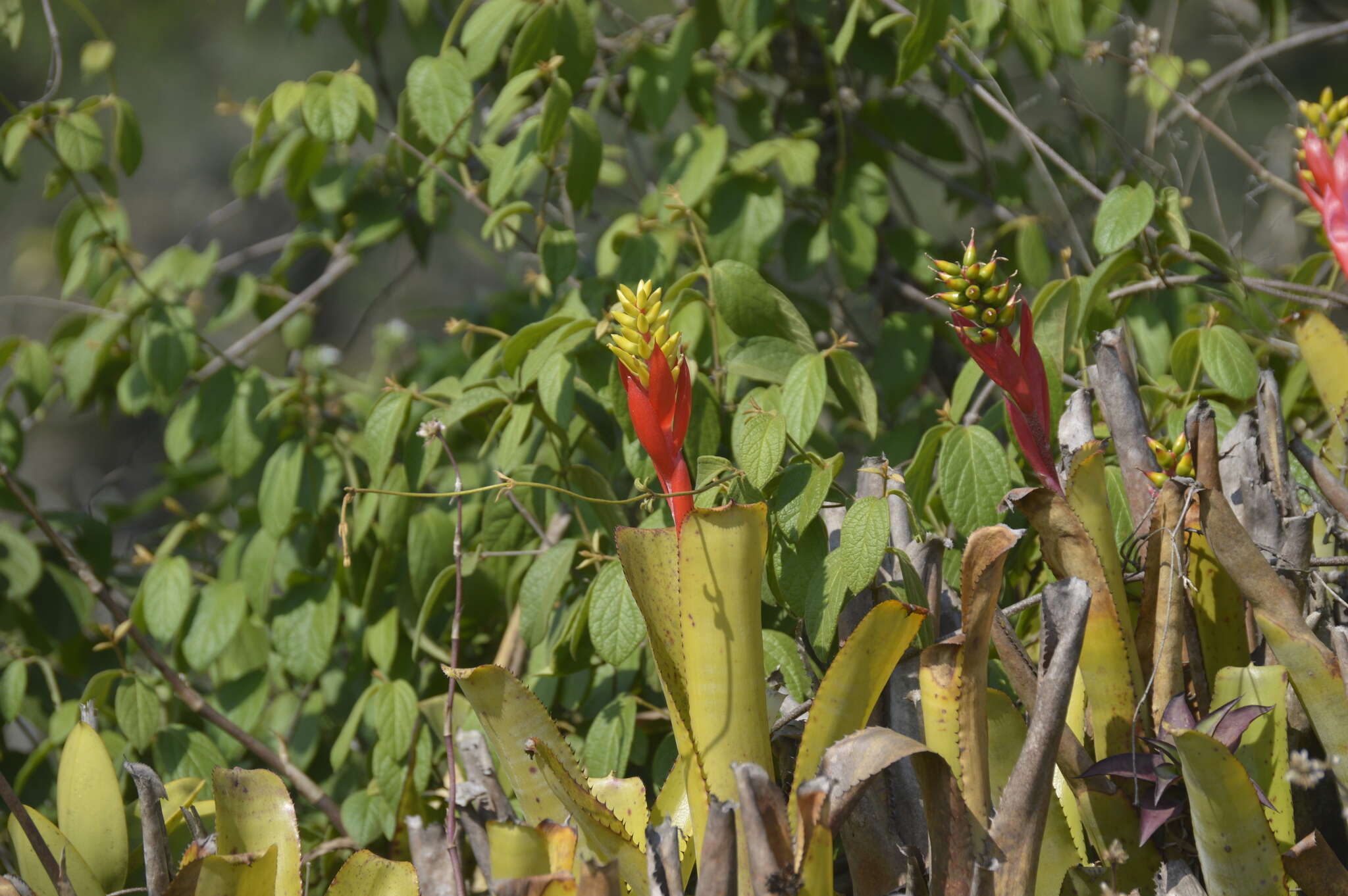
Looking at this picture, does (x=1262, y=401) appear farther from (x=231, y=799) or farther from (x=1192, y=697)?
(x=231, y=799)

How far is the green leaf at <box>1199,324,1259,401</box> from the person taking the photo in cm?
96

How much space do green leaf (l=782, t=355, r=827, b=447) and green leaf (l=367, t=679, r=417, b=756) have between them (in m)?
0.55

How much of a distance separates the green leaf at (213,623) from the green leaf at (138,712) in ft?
0.30

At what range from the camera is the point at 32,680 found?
5.06ft

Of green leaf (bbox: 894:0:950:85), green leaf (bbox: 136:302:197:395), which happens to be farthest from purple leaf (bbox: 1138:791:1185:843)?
green leaf (bbox: 136:302:197:395)

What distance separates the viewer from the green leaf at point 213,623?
128 centimetres

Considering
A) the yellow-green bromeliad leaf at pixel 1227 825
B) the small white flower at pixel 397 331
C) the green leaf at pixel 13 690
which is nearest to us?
the yellow-green bromeliad leaf at pixel 1227 825

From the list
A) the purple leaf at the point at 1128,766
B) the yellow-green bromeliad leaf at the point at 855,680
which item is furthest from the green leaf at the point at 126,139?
the purple leaf at the point at 1128,766

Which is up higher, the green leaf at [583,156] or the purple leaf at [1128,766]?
the green leaf at [583,156]

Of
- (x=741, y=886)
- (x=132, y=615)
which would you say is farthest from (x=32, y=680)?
(x=741, y=886)

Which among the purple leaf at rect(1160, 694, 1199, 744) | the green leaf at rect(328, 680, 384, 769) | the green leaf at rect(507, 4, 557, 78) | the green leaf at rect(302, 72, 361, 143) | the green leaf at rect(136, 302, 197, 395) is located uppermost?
the green leaf at rect(507, 4, 557, 78)

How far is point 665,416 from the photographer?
2.26 ft

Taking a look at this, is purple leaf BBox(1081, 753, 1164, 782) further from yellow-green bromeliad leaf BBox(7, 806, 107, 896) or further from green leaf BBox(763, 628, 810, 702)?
yellow-green bromeliad leaf BBox(7, 806, 107, 896)

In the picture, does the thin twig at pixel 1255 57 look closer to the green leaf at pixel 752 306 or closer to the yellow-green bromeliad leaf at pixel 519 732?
the green leaf at pixel 752 306
